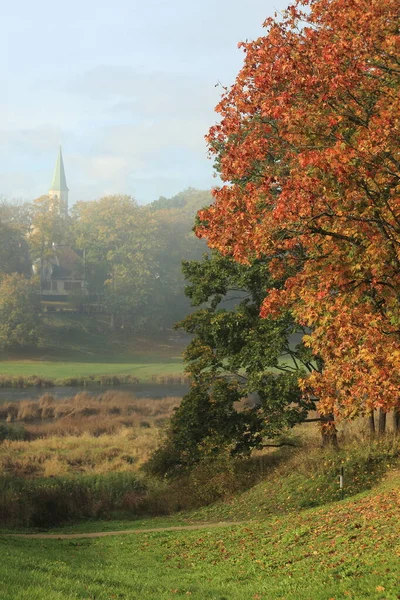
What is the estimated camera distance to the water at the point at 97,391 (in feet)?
211

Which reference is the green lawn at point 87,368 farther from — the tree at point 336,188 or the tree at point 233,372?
the tree at point 336,188

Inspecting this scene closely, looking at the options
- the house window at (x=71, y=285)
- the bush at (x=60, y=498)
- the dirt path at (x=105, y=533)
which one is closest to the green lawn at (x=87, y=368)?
the house window at (x=71, y=285)

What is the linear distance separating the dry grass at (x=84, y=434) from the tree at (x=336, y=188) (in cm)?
1933

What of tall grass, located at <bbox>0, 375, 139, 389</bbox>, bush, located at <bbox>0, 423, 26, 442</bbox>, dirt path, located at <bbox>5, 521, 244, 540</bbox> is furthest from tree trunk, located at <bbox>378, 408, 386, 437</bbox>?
tall grass, located at <bbox>0, 375, 139, 389</bbox>

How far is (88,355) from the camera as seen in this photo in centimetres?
9231

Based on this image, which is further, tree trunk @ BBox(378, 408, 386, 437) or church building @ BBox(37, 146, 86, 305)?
church building @ BBox(37, 146, 86, 305)

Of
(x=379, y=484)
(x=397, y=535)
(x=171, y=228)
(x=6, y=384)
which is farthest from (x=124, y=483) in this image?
(x=171, y=228)

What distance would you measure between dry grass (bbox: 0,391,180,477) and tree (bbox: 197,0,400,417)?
1933 centimetres

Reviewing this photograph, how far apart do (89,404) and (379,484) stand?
37.7 meters

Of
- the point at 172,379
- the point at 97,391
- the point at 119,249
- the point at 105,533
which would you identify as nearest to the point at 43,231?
the point at 119,249

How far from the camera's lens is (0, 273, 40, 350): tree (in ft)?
279

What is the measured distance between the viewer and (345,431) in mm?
30234

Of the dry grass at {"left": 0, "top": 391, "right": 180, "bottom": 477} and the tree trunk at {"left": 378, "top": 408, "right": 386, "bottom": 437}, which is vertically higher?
the tree trunk at {"left": 378, "top": 408, "right": 386, "bottom": 437}

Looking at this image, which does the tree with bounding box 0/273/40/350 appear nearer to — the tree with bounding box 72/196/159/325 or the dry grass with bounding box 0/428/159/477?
the tree with bounding box 72/196/159/325
